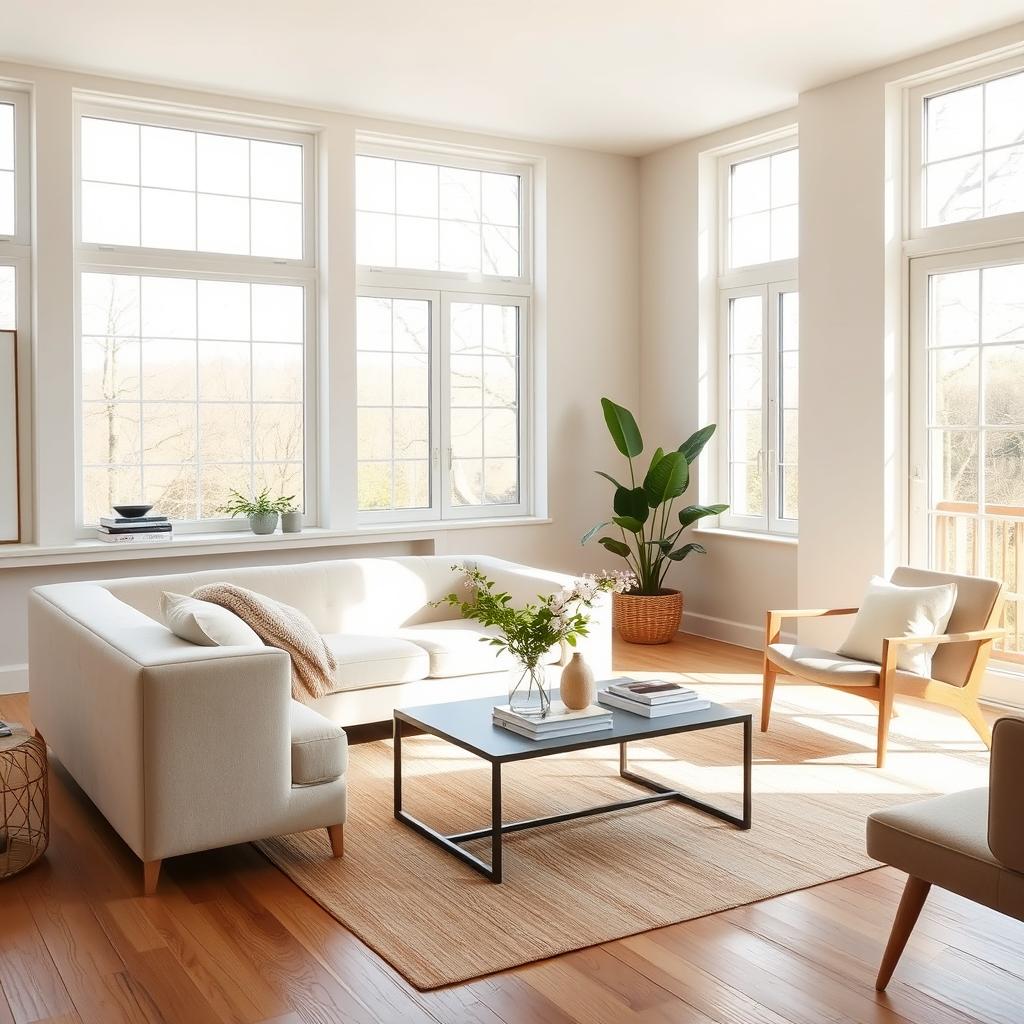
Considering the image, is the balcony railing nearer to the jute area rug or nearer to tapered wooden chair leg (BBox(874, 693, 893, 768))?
the jute area rug

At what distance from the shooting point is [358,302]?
661cm

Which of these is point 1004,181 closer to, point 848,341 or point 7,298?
point 848,341

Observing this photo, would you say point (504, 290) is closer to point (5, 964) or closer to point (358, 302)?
point (358, 302)

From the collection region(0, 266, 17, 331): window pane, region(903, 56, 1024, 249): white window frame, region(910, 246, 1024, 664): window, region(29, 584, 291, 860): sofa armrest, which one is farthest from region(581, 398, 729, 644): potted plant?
region(29, 584, 291, 860): sofa armrest

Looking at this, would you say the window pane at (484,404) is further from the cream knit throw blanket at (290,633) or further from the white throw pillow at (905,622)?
the white throw pillow at (905,622)

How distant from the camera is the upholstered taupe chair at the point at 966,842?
229cm

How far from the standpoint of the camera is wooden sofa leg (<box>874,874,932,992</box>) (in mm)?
2596

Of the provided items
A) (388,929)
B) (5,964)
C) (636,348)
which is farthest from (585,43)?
(5,964)

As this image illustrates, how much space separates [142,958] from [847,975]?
1.71 m

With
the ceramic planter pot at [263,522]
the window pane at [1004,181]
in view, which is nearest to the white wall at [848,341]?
the window pane at [1004,181]

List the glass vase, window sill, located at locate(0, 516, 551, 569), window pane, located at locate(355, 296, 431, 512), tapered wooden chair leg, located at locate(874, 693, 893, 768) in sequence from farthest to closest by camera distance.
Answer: window pane, located at locate(355, 296, 431, 512) < window sill, located at locate(0, 516, 551, 569) < tapered wooden chair leg, located at locate(874, 693, 893, 768) < the glass vase

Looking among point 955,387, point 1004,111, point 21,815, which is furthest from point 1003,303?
point 21,815

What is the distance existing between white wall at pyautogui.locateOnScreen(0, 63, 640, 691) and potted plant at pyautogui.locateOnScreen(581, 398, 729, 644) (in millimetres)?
412

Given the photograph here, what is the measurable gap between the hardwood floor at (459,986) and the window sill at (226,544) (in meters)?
2.49
